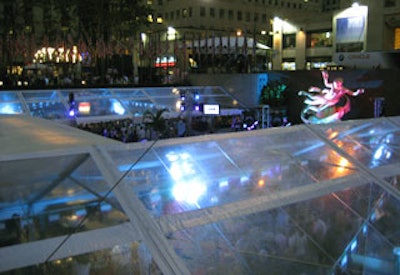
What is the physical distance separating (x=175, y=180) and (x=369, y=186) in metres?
2.39

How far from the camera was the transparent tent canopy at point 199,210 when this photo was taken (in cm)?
350

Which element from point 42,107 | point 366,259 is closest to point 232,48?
point 42,107

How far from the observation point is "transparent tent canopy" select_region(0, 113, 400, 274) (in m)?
3.50

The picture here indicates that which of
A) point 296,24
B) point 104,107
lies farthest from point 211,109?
point 296,24

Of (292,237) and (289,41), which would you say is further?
(289,41)

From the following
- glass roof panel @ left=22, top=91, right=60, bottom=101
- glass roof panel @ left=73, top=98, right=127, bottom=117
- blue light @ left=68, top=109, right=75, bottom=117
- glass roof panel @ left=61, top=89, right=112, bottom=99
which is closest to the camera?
blue light @ left=68, top=109, right=75, bottom=117

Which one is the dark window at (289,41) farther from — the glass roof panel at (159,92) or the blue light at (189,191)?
the blue light at (189,191)

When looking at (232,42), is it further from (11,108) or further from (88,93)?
(11,108)

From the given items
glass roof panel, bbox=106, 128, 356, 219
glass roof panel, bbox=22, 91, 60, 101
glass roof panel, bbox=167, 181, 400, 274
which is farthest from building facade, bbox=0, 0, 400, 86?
glass roof panel, bbox=167, 181, 400, 274

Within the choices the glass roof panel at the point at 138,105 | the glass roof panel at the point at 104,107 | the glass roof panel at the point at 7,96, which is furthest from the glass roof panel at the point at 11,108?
the glass roof panel at the point at 138,105

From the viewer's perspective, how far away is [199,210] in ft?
13.8

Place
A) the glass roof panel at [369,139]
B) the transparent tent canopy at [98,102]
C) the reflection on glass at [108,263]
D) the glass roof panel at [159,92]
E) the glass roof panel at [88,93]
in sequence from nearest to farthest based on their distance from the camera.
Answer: the reflection on glass at [108,263], the glass roof panel at [369,139], the transparent tent canopy at [98,102], the glass roof panel at [88,93], the glass roof panel at [159,92]

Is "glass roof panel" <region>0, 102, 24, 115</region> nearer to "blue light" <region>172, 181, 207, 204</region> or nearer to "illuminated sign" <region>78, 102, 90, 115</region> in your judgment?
"illuminated sign" <region>78, 102, 90, 115</region>

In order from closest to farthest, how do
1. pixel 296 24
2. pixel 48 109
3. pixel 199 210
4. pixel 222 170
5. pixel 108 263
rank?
pixel 108 263 → pixel 199 210 → pixel 222 170 → pixel 48 109 → pixel 296 24
